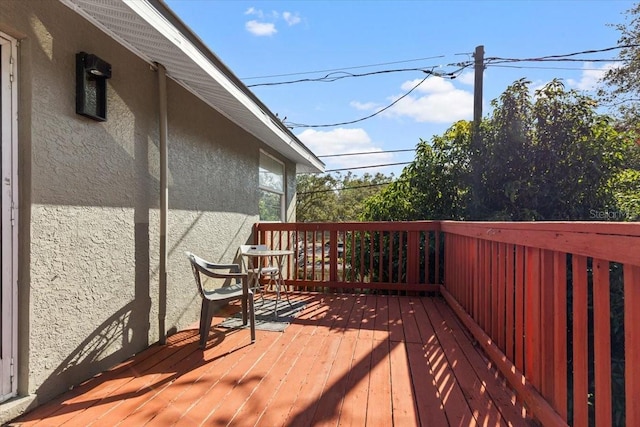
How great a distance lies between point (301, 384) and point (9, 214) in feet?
6.21

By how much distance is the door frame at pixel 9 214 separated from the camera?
1.69m

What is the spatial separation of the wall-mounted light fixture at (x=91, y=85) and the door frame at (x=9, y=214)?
13.2 inches

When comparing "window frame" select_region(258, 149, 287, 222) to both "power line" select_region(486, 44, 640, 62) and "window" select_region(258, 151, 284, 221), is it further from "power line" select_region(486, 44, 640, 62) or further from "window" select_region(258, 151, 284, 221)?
"power line" select_region(486, 44, 640, 62)

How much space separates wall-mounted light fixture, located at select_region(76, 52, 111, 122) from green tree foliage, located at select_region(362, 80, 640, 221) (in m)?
4.36

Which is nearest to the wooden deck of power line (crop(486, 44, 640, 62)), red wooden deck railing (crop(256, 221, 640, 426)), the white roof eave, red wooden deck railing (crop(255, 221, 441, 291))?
red wooden deck railing (crop(256, 221, 640, 426))

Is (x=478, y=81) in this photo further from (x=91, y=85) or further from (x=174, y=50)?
(x=91, y=85)

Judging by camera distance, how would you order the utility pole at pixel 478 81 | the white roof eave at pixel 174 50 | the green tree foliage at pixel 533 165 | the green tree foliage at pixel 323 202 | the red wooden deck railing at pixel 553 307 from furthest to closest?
the green tree foliage at pixel 323 202, the utility pole at pixel 478 81, the green tree foliage at pixel 533 165, the white roof eave at pixel 174 50, the red wooden deck railing at pixel 553 307

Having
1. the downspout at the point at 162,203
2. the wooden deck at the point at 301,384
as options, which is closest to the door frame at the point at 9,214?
the wooden deck at the point at 301,384

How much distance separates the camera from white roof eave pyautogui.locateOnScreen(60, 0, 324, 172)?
A: 1.96 meters

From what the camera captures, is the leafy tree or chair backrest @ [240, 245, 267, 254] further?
the leafy tree

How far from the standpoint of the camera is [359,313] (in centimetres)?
372

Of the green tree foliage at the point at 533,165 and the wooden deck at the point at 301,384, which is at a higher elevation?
the green tree foliage at the point at 533,165

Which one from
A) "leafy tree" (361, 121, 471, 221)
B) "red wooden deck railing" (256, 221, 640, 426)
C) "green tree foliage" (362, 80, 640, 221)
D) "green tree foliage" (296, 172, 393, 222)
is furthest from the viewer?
"green tree foliage" (296, 172, 393, 222)

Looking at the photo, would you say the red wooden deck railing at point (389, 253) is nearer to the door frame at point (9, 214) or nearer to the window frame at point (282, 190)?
the window frame at point (282, 190)
